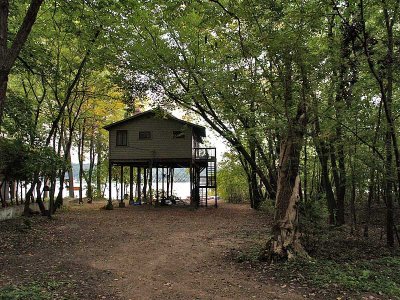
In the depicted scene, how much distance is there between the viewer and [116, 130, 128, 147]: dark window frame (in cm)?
2386

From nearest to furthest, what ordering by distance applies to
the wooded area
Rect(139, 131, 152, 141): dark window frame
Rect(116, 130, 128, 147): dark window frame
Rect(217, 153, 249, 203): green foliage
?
the wooded area
Rect(139, 131, 152, 141): dark window frame
Rect(116, 130, 128, 147): dark window frame
Rect(217, 153, 249, 203): green foliage

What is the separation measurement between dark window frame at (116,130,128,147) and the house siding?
0.62ft

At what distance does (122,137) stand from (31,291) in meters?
18.6

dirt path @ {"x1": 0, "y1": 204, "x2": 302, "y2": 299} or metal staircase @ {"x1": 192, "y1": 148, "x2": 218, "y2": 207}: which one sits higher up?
metal staircase @ {"x1": 192, "y1": 148, "x2": 218, "y2": 207}

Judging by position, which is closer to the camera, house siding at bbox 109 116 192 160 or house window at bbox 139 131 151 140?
house siding at bbox 109 116 192 160

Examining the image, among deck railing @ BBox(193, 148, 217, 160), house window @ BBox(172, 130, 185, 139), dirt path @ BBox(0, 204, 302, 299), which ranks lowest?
dirt path @ BBox(0, 204, 302, 299)

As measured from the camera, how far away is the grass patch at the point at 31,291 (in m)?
5.40

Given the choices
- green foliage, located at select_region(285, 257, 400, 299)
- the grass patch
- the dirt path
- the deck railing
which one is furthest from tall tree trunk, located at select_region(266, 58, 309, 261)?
the deck railing

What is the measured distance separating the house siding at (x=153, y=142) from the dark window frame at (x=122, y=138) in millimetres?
190

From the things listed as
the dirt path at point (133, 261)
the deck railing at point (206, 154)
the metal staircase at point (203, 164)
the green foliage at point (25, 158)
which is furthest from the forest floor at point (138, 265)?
the deck railing at point (206, 154)

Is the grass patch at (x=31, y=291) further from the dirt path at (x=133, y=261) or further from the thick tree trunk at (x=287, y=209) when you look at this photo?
the thick tree trunk at (x=287, y=209)

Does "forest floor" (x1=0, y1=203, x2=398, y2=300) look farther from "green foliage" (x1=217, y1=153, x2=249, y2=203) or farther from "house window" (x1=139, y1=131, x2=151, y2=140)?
"green foliage" (x1=217, y1=153, x2=249, y2=203)

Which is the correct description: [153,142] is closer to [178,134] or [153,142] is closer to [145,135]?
[145,135]

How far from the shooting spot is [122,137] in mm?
23938
